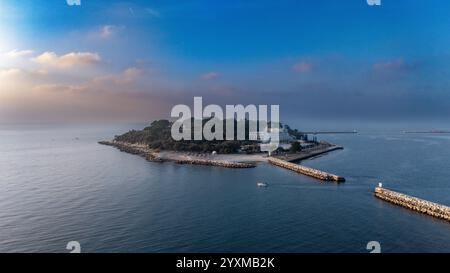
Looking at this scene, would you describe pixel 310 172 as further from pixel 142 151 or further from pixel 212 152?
pixel 142 151

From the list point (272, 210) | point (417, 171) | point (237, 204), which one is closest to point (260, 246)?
point (272, 210)

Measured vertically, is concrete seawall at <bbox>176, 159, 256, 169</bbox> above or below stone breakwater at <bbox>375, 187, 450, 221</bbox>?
above

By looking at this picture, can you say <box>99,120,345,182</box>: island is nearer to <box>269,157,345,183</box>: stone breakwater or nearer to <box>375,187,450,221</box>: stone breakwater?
<box>269,157,345,183</box>: stone breakwater

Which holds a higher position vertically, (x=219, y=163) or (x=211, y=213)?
(x=219, y=163)

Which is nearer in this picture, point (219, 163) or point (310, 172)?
point (310, 172)

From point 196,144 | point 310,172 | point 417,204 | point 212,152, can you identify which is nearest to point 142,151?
point 196,144


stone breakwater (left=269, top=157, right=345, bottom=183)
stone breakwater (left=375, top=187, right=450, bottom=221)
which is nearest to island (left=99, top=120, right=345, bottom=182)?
stone breakwater (left=269, top=157, right=345, bottom=183)

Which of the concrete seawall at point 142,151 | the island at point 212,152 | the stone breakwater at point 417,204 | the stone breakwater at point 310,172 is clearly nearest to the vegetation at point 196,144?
the island at point 212,152
